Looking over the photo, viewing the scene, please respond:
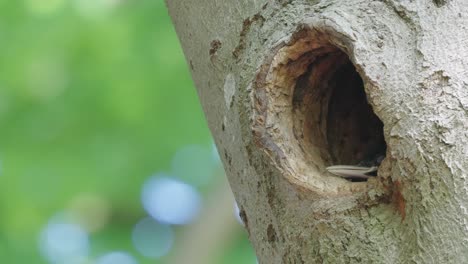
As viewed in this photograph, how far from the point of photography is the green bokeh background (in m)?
3.42

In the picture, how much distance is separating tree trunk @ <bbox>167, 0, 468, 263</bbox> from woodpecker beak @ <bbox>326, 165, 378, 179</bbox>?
2 centimetres

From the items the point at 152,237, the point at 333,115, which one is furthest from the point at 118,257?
the point at 333,115

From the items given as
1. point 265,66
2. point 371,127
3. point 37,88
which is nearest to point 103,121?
point 37,88

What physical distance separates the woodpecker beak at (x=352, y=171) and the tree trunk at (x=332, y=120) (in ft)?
0.05

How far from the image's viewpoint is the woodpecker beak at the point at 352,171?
97cm

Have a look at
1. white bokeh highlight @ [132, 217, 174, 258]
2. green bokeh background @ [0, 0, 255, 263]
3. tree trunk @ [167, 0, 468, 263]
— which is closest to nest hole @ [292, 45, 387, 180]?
tree trunk @ [167, 0, 468, 263]

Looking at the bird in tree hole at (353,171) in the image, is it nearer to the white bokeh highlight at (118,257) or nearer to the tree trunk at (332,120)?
the tree trunk at (332,120)

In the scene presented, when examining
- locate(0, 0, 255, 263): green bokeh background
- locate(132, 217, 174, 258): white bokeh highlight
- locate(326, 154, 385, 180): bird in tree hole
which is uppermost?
locate(326, 154, 385, 180): bird in tree hole

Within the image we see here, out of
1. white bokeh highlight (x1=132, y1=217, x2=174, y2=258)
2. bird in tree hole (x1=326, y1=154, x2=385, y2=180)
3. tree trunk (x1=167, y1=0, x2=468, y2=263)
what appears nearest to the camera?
tree trunk (x1=167, y1=0, x2=468, y2=263)

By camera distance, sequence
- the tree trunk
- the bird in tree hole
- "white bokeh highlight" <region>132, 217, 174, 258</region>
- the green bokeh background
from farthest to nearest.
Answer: "white bokeh highlight" <region>132, 217, 174, 258</region>, the green bokeh background, the bird in tree hole, the tree trunk

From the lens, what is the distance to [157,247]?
4410 millimetres

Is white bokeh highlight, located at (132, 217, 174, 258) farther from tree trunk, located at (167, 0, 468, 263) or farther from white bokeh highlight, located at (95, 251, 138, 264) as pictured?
tree trunk, located at (167, 0, 468, 263)

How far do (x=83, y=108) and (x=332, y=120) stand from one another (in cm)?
269

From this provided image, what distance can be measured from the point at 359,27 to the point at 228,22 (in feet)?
0.65
